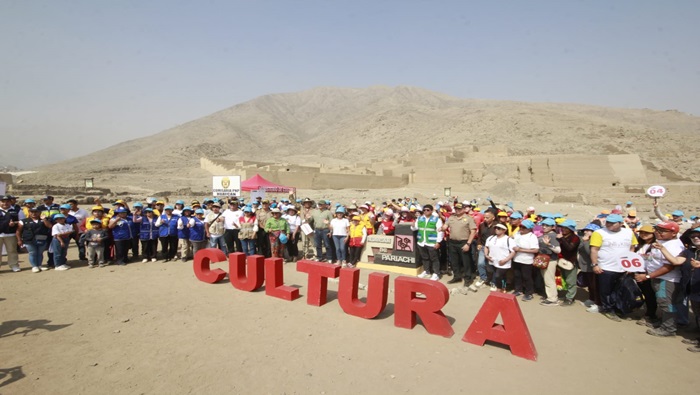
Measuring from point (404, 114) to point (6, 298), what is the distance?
4149 inches

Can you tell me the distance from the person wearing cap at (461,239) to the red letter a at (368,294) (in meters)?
2.70

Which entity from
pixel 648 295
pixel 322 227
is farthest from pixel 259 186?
pixel 648 295

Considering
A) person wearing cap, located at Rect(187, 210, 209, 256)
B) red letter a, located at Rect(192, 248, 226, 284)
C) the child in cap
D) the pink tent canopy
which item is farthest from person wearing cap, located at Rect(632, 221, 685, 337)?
the pink tent canopy

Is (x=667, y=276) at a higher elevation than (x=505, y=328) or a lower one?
higher

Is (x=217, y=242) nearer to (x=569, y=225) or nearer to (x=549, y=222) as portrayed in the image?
(x=549, y=222)

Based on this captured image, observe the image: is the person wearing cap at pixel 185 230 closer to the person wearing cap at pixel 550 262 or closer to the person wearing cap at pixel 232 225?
the person wearing cap at pixel 232 225

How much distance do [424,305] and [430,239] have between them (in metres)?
2.96

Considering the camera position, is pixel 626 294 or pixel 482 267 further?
pixel 482 267

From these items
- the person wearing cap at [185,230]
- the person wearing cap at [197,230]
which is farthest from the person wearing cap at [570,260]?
the person wearing cap at [185,230]

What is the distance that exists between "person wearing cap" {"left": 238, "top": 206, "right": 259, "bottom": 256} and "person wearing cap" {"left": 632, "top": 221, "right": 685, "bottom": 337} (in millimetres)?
8324

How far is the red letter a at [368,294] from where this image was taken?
579 cm

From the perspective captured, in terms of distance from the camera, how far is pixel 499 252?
7141mm

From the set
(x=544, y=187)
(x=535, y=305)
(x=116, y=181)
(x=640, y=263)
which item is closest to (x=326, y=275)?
(x=535, y=305)

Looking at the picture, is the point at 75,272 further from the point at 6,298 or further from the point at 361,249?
the point at 361,249
